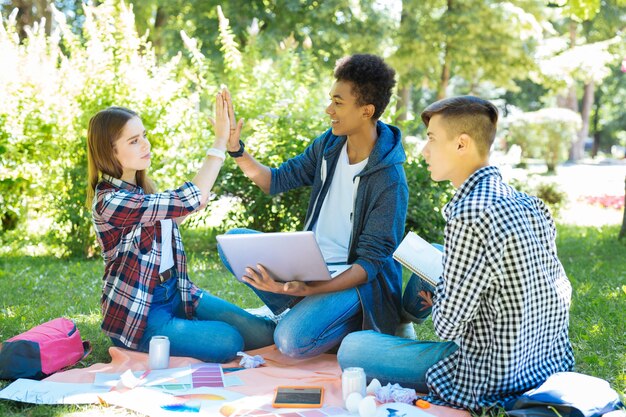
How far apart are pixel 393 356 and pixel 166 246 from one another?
4.33 feet

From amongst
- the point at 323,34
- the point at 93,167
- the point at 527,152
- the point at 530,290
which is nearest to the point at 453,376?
the point at 530,290

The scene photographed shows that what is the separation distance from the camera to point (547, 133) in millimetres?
18250

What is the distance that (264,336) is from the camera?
3.98 m

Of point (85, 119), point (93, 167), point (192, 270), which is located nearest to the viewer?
point (93, 167)

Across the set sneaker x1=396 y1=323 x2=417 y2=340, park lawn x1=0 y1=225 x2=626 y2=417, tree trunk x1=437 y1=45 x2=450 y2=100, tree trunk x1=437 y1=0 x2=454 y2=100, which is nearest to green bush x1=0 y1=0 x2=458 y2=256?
park lawn x1=0 y1=225 x2=626 y2=417

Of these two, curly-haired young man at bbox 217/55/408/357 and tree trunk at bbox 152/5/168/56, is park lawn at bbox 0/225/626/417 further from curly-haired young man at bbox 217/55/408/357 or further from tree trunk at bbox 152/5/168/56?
tree trunk at bbox 152/5/168/56

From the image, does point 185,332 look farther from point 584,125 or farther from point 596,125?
point 596,125

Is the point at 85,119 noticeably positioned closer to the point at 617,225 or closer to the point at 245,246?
the point at 245,246

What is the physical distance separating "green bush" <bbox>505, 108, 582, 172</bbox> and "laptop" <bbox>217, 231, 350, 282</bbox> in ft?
51.3

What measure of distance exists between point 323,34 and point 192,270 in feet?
26.1

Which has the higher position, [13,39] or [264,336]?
[13,39]

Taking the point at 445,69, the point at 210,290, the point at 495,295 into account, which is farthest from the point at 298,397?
the point at 445,69

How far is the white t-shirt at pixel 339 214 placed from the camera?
3.85m

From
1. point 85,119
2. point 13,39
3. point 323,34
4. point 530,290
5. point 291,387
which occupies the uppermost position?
point 323,34
